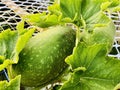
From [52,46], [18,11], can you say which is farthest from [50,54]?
[18,11]

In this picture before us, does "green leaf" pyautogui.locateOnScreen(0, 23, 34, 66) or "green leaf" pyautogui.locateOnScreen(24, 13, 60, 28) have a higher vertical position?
"green leaf" pyautogui.locateOnScreen(24, 13, 60, 28)

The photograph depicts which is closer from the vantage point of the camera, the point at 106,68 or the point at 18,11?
the point at 106,68

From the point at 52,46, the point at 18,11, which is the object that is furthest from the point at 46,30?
the point at 18,11

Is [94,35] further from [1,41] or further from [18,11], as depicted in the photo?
[18,11]

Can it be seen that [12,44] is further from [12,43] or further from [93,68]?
[93,68]

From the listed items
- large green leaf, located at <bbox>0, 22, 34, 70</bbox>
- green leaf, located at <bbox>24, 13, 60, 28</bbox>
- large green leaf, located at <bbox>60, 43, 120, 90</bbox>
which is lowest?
large green leaf, located at <bbox>60, 43, 120, 90</bbox>
